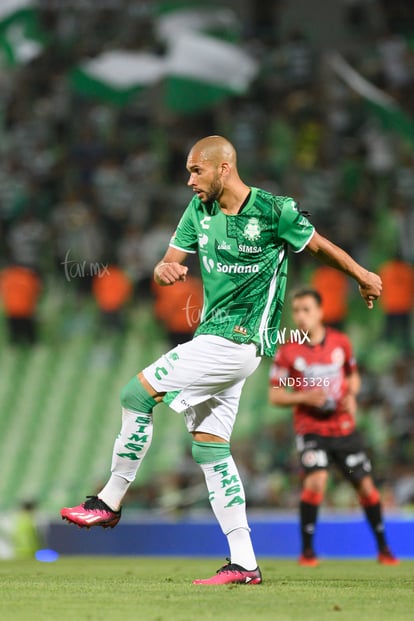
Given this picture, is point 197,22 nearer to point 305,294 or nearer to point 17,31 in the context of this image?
point 17,31

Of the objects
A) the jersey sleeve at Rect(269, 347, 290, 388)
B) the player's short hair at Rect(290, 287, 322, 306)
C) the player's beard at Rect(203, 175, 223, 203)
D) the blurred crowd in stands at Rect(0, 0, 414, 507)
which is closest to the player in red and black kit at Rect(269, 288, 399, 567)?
the jersey sleeve at Rect(269, 347, 290, 388)

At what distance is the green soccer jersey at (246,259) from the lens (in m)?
7.39

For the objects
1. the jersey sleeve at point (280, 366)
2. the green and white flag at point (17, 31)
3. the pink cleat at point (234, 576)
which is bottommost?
the pink cleat at point (234, 576)

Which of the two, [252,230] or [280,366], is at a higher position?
[252,230]

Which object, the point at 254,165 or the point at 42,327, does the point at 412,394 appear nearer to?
the point at 254,165

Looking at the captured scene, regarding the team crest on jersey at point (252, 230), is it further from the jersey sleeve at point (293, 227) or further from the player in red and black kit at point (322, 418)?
the player in red and black kit at point (322, 418)

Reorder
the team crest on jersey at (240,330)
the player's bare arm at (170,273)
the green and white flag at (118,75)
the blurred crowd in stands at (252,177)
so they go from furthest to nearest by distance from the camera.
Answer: the green and white flag at (118,75)
the blurred crowd in stands at (252,177)
the team crest on jersey at (240,330)
the player's bare arm at (170,273)

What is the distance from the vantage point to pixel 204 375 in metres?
7.36

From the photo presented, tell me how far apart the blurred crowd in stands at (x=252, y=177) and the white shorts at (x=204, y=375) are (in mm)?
7165

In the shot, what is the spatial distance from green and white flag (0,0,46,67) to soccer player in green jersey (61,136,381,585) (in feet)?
43.3

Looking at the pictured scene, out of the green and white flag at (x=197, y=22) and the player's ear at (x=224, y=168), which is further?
the green and white flag at (x=197, y=22)

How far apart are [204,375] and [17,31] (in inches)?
550

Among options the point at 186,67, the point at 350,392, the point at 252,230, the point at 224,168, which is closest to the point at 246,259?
the point at 252,230

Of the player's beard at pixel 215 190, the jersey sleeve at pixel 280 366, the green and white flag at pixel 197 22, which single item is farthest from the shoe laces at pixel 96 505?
the green and white flag at pixel 197 22
